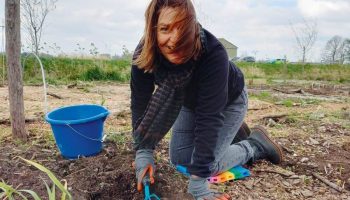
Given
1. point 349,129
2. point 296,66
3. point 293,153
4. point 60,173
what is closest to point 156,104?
point 60,173

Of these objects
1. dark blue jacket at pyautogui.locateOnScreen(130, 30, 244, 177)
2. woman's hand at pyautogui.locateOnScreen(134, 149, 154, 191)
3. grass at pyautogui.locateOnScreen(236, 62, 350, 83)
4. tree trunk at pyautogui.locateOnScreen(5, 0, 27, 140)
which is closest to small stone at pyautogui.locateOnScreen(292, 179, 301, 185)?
dark blue jacket at pyautogui.locateOnScreen(130, 30, 244, 177)

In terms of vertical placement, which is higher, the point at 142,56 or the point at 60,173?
the point at 142,56

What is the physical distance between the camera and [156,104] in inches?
80.7

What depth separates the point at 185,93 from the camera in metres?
2.11

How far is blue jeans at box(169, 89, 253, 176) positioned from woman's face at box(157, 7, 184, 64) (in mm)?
746

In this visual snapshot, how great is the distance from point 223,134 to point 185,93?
371mm

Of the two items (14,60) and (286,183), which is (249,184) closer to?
(286,183)

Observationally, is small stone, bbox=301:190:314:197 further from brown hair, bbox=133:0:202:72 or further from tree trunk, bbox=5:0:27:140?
tree trunk, bbox=5:0:27:140

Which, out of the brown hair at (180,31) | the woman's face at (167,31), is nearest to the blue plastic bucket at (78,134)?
the brown hair at (180,31)

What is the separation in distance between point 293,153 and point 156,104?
1.52 meters

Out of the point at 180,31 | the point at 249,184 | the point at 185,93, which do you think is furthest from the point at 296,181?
the point at 180,31

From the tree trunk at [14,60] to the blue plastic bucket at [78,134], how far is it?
31 centimetres

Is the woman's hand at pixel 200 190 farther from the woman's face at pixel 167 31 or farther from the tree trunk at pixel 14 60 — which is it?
the tree trunk at pixel 14 60

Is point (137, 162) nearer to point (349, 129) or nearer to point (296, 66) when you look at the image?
point (349, 129)
